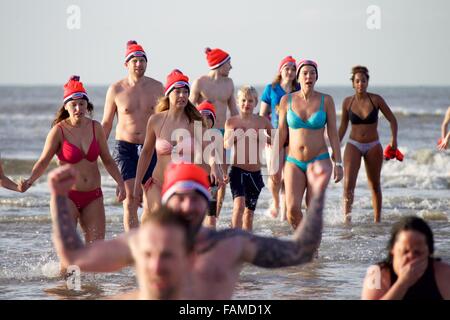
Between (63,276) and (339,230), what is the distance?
14.4ft

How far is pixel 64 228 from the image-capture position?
463 centimetres

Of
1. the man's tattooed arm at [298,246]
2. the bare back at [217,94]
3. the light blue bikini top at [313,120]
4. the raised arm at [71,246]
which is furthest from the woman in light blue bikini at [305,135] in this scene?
the raised arm at [71,246]

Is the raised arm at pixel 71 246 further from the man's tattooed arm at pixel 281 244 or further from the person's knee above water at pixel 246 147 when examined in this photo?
the person's knee above water at pixel 246 147

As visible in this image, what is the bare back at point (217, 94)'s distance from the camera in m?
12.3

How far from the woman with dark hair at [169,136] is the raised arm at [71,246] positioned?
440 cm

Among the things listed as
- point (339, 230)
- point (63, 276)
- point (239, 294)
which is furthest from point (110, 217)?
point (239, 294)

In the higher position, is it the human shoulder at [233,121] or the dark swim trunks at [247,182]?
the human shoulder at [233,121]

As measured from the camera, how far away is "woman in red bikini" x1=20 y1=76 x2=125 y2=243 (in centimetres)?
883

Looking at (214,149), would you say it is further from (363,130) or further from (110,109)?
(363,130)

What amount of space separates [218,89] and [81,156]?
3831mm

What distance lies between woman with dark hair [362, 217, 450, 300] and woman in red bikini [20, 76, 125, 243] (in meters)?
3.83

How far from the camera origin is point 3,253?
1097cm

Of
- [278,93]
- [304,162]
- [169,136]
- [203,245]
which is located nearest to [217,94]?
[278,93]

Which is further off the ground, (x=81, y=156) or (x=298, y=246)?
(x=81, y=156)
